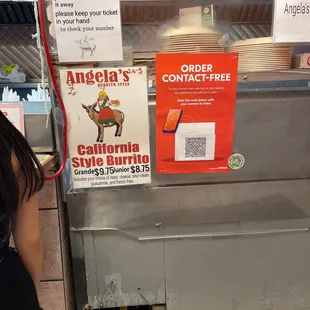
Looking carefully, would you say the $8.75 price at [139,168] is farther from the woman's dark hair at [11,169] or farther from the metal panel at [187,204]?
the woman's dark hair at [11,169]

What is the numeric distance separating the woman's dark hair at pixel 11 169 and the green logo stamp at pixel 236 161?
2.28ft

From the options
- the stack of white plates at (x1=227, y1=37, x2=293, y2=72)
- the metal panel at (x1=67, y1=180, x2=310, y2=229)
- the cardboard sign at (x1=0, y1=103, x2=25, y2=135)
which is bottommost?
the metal panel at (x1=67, y1=180, x2=310, y2=229)

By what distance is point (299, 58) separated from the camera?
124 centimetres

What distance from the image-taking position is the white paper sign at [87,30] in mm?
1100

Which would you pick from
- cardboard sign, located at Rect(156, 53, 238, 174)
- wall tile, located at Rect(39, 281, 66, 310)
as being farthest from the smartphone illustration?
wall tile, located at Rect(39, 281, 66, 310)

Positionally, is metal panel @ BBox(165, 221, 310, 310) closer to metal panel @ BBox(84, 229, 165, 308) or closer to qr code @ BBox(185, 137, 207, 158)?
metal panel @ BBox(84, 229, 165, 308)

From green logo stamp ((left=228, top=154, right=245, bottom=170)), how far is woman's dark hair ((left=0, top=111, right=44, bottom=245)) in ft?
2.28

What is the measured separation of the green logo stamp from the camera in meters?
1.27

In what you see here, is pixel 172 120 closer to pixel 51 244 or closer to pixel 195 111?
pixel 195 111

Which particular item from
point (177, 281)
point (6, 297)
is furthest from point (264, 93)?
point (6, 297)

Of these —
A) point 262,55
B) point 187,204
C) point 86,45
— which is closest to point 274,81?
point 262,55

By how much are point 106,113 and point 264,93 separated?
0.58m

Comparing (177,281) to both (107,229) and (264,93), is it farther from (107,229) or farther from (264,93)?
(264,93)

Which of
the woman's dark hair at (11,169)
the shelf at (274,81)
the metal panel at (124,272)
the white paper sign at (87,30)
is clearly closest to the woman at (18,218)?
the woman's dark hair at (11,169)
